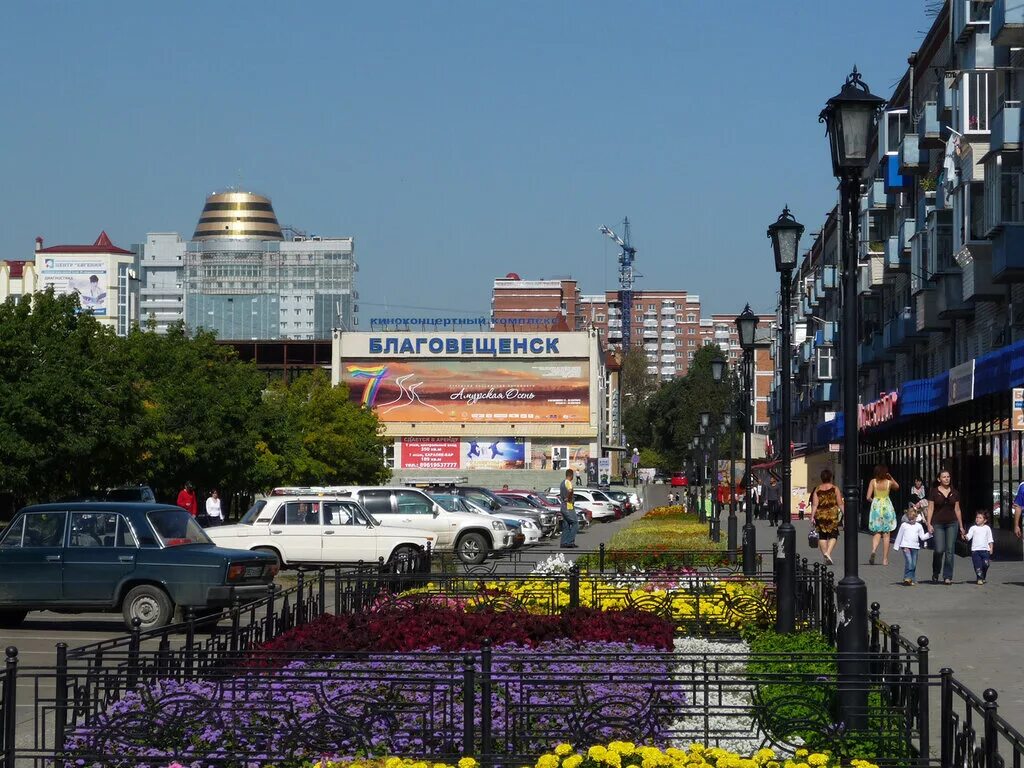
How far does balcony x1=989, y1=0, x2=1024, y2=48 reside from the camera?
32.1m

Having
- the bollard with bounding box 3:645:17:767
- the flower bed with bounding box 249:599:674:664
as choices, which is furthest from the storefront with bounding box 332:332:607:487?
the bollard with bounding box 3:645:17:767

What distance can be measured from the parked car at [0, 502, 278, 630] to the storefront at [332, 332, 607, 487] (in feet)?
343

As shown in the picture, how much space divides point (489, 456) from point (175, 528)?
328ft

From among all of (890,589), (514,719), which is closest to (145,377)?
(890,589)

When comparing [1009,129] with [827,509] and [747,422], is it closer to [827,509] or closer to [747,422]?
[747,422]

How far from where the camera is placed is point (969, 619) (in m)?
18.9

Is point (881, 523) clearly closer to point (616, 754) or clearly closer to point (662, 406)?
point (616, 754)

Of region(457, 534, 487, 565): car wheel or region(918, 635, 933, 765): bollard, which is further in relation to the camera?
region(457, 534, 487, 565): car wheel

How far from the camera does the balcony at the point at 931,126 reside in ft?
146

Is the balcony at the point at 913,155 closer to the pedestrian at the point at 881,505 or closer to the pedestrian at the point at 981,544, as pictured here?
the pedestrian at the point at 881,505

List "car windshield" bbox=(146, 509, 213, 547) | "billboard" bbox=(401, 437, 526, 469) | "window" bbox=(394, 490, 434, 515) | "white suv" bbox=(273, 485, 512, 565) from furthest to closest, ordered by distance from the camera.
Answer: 1. "billboard" bbox=(401, 437, 526, 469)
2. "window" bbox=(394, 490, 434, 515)
3. "white suv" bbox=(273, 485, 512, 565)
4. "car windshield" bbox=(146, 509, 213, 547)

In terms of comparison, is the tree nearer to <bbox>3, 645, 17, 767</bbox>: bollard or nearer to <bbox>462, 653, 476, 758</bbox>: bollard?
<bbox>3, 645, 17, 767</bbox>: bollard

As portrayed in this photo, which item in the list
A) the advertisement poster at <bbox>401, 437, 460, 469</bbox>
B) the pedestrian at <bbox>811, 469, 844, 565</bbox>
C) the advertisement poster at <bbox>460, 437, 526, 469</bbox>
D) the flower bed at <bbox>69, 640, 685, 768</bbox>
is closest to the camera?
the flower bed at <bbox>69, 640, 685, 768</bbox>

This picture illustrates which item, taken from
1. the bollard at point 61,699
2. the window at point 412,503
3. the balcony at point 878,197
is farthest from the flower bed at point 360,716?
the balcony at point 878,197
